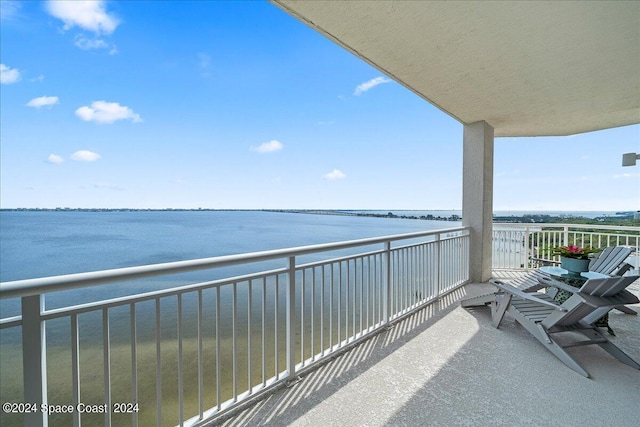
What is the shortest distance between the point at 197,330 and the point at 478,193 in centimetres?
491

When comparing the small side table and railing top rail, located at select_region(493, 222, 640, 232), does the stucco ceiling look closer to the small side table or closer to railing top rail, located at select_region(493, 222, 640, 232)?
the small side table

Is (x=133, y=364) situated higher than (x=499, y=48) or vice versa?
(x=499, y=48)

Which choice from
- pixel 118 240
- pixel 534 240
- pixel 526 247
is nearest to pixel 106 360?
pixel 526 247

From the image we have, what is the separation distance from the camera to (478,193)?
5027 mm

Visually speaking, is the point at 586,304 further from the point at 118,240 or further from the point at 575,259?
the point at 118,240

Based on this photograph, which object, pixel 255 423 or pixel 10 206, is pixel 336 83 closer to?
pixel 255 423

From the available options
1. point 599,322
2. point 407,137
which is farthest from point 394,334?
point 407,137

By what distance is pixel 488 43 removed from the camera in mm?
2627

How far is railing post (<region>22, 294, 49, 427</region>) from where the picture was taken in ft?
3.62

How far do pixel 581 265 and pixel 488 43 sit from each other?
105 inches

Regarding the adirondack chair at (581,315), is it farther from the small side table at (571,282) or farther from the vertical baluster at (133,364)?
the vertical baluster at (133,364)

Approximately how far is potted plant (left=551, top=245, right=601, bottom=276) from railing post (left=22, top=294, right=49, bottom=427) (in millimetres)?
4490

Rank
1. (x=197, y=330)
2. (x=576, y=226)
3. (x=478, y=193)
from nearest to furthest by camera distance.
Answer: (x=197, y=330) < (x=478, y=193) < (x=576, y=226)

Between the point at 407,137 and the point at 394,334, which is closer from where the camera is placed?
the point at 394,334
